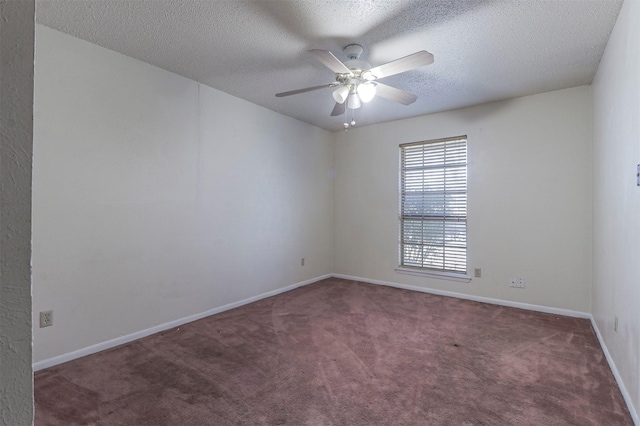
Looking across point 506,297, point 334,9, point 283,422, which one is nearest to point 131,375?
point 283,422

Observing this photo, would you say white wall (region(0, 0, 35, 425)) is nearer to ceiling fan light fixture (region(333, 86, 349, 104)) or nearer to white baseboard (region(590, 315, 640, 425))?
ceiling fan light fixture (region(333, 86, 349, 104))

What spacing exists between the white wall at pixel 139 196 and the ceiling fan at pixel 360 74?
1428 millimetres

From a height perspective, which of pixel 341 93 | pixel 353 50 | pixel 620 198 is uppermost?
pixel 353 50

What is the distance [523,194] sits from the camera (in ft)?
12.8

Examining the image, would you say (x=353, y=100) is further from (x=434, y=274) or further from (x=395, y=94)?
(x=434, y=274)

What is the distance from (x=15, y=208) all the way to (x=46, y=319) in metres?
2.62

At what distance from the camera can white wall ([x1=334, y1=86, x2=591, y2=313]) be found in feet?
11.8

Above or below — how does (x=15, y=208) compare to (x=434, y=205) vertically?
below

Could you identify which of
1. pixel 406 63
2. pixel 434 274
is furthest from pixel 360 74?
pixel 434 274

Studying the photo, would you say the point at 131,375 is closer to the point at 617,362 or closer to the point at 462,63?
the point at 617,362

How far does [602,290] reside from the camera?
9.45ft

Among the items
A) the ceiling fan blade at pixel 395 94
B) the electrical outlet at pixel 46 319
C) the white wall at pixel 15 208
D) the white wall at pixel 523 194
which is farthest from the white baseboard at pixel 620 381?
the electrical outlet at pixel 46 319

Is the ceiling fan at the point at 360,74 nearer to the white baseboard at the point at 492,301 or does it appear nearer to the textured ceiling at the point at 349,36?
the textured ceiling at the point at 349,36

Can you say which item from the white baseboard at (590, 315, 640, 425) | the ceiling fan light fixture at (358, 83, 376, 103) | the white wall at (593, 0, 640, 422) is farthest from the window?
the ceiling fan light fixture at (358, 83, 376, 103)
